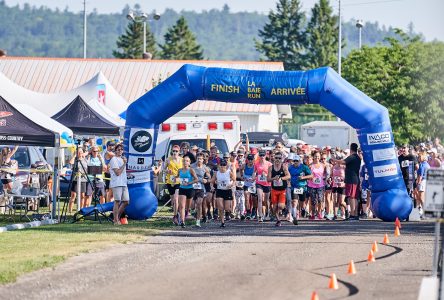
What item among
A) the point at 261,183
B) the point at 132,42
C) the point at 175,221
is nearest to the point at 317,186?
the point at 261,183

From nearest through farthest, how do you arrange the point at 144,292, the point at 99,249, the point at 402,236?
the point at 144,292 < the point at 99,249 < the point at 402,236

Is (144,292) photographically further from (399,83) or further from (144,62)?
(399,83)

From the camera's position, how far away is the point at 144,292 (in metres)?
13.8

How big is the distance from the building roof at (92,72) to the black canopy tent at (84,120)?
89.1 ft

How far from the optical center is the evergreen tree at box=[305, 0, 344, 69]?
4387 inches

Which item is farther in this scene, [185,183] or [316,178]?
[316,178]

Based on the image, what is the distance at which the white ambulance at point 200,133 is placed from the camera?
32.4 meters

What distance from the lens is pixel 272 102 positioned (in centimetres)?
2628

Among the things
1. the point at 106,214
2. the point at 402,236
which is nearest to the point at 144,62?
the point at 106,214

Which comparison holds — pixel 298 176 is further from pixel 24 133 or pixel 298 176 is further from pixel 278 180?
pixel 24 133

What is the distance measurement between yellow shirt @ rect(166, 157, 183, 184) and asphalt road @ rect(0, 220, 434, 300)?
202 cm

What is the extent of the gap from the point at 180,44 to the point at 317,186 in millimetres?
90123

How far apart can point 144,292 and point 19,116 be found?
11819mm

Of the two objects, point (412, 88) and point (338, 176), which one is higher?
point (412, 88)
